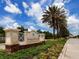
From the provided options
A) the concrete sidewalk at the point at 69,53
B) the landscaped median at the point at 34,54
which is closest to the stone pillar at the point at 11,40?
the landscaped median at the point at 34,54

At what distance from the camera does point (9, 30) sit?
54.5ft

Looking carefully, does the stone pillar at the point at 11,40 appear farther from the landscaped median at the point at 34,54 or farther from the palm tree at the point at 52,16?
the palm tree at the point at 52,16

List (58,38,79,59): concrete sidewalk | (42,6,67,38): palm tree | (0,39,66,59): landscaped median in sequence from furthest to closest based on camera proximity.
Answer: (42,6,67,38): palm tree → (58,38,79,59): concrete sidewalk → (0,39,66,59): landscaped median

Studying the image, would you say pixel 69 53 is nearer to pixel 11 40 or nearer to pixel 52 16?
pixel 11 40

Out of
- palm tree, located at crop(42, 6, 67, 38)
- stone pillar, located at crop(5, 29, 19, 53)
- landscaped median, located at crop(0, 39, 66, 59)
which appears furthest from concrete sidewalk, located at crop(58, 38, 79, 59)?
palm tree, located at crop(42, 6, 67, 38)

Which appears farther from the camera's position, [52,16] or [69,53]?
[52,16]

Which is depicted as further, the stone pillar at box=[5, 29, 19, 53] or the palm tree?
the palm tree

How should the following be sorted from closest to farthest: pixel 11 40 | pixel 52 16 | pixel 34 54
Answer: pixel 34 54 → pixel 11 40 → pixel 52 16

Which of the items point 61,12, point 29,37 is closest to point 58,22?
point 61,12

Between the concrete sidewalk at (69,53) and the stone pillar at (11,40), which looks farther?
the stone pillar at (11,40)

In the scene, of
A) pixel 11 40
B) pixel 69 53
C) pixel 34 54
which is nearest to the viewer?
pixel 34 54

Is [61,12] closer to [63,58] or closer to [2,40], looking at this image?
[2,40]

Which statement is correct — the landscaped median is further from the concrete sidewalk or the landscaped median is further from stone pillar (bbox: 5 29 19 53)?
stone pillar (bbox: 5 29 19 53)

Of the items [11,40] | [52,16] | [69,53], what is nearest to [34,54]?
[69,53]
